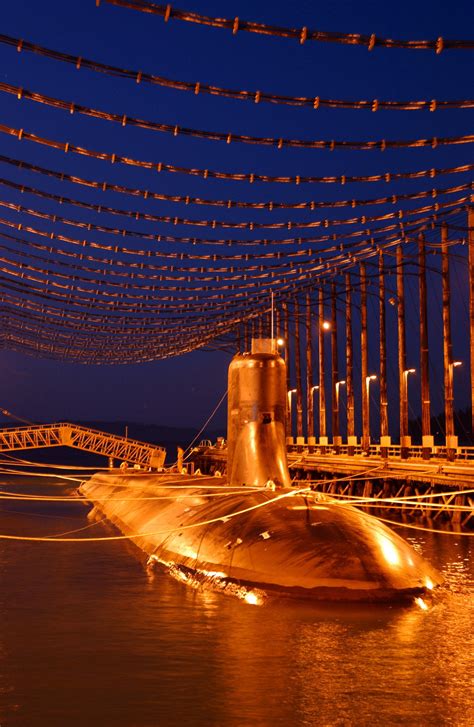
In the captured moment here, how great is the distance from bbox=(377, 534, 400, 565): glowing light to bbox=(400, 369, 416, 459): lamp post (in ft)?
110

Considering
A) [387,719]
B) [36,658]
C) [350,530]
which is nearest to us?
[387,719]

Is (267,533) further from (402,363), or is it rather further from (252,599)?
(402,363)

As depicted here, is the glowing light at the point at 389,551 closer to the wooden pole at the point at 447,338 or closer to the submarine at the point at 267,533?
the submarine at the point at 267,533

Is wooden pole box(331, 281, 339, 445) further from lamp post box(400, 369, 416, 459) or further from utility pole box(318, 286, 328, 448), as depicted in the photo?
lamp post box(400, 369, 416, 459)

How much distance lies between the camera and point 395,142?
67.4ft

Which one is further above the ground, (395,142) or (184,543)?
(395,142)

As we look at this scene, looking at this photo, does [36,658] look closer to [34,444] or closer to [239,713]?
[239,713]

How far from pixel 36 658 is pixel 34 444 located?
194 feet

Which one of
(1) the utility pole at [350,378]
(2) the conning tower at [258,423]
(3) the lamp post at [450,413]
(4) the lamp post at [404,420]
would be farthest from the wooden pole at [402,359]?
(2) the conning tower at [258,423]

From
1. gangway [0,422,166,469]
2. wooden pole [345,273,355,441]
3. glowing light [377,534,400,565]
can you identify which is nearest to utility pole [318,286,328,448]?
wooden pole [345,273,355,441]

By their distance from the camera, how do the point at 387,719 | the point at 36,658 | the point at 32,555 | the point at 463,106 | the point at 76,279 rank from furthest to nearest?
the point at 76,279 → the point at 32,555 → the point at 463,106 → the point at 36,658 → the point at 387,719

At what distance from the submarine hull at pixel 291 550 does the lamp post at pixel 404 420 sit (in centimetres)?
2893

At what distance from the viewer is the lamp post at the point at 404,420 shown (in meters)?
50.5

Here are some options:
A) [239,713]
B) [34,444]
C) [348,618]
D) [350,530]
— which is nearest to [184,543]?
[350,530]
